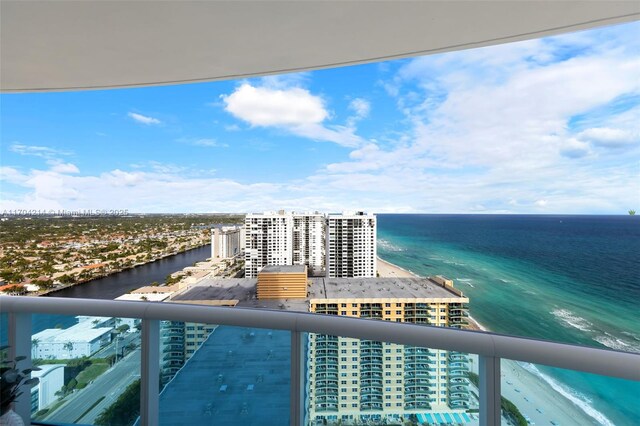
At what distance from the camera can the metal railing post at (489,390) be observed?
1076mm

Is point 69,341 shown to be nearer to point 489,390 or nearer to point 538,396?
point 489,390

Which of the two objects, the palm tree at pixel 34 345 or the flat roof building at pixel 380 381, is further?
the palm tree at pixel 34 345

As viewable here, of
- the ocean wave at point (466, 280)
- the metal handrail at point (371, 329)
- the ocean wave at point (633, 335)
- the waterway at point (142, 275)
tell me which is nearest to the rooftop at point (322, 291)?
the waterway at point (142, 275)

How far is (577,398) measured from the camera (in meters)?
1.01

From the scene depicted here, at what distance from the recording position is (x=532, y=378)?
42.1 inches

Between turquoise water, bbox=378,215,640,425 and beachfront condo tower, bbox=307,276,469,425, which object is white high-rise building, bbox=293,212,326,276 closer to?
turquoise water, bbox=378,215,640,425

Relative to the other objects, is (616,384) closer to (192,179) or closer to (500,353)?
(500,353)

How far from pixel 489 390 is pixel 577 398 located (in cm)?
26

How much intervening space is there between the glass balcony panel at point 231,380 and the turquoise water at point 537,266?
13.9ft

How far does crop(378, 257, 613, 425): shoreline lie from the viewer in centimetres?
104

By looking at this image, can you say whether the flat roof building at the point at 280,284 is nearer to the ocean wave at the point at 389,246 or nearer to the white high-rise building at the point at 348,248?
the white high-rise building at the point at 348,248

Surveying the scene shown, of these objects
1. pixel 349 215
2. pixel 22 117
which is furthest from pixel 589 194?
pixel 22 117

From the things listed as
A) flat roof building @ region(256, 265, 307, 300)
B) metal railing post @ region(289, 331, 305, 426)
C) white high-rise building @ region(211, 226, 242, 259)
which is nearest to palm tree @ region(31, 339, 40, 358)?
metal railing post @ region(289, 331, 305, 426)

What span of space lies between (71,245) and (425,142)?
6.23 metres
